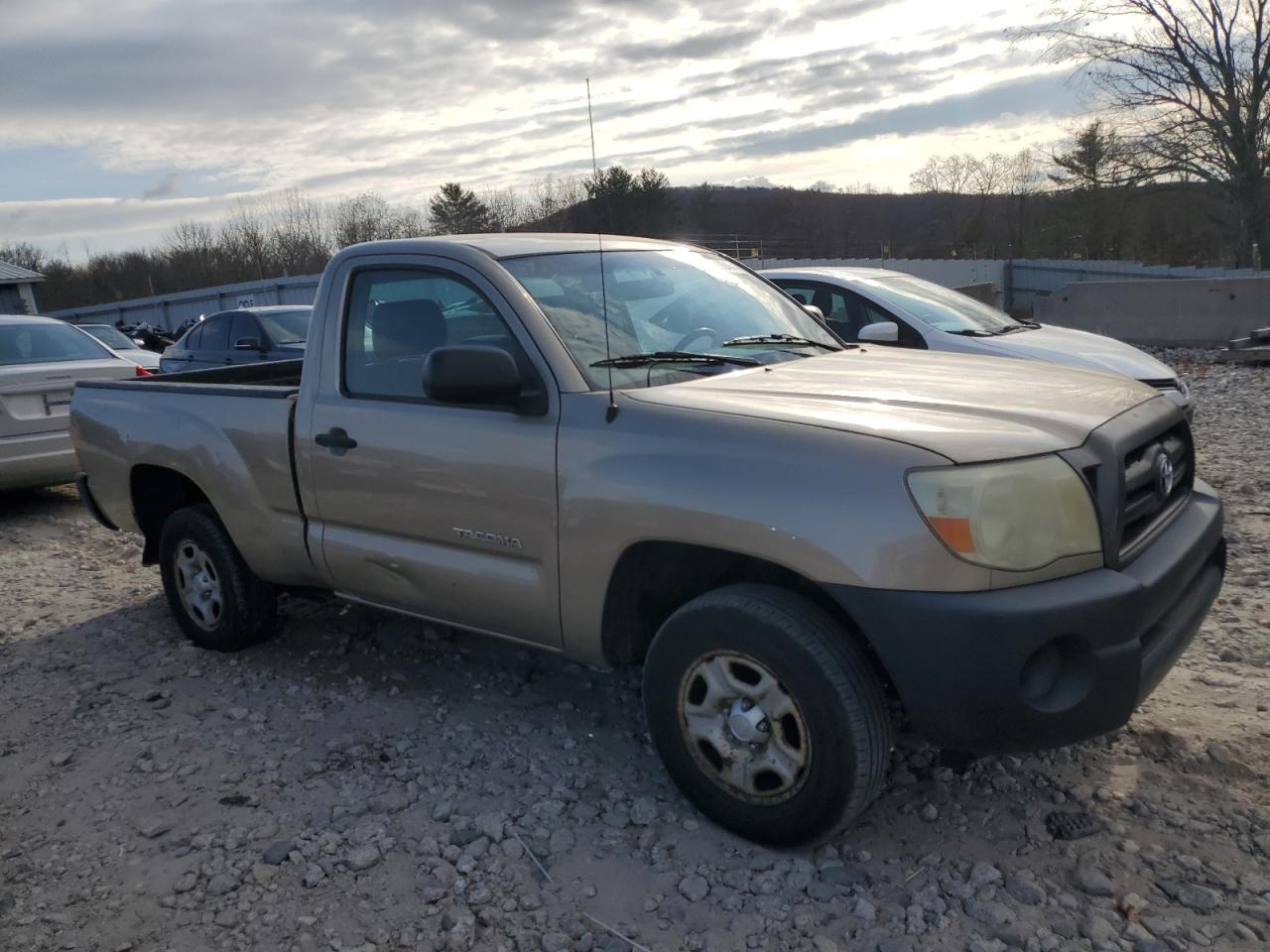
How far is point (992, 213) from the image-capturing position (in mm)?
51406

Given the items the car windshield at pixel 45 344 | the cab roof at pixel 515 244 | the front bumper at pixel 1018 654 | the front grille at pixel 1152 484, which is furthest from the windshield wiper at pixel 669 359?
the car windshield at pixel 45 344

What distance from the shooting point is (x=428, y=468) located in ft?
11.5

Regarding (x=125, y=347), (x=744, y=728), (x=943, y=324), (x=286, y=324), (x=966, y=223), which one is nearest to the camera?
(x=744, y=728)

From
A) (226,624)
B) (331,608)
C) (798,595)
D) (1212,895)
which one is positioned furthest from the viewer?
(331,608)

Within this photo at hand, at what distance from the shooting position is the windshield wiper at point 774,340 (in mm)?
3736

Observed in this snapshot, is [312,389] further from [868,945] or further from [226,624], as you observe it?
[868,945]

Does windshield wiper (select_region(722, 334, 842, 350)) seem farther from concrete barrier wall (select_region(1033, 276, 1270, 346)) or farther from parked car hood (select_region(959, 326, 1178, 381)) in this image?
concrete barrier wall (select_region(1033, 276, 1270, 346))

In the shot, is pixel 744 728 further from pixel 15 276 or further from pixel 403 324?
pixel 15 276

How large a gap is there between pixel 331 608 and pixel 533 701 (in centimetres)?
181

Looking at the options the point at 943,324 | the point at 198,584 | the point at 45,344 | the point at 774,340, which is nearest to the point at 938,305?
the point at 943,324

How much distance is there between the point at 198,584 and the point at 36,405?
3.95 metres

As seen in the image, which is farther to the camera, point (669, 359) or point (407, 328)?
point (407, 328)

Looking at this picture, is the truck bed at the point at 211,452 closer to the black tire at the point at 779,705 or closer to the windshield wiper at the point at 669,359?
the windshield wiper at the point at 669,359

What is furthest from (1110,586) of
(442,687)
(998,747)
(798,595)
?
(442,687)
